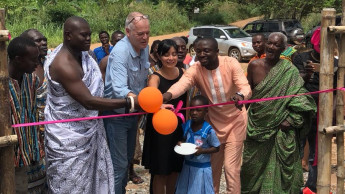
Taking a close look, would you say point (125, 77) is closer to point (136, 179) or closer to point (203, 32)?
point (136, 179)

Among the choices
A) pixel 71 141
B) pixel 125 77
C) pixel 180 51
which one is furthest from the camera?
pixel 180 51

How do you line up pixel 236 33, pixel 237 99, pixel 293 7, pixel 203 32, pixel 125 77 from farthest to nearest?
pixel 293 7
pixel 203 32
pixel 236 33
pixel 237 99
pixel 125 77

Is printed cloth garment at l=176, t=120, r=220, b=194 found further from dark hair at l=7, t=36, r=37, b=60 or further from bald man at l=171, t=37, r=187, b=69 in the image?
dark hair at l=7, t=36, r=37, b=60

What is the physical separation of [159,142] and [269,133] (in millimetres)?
1146

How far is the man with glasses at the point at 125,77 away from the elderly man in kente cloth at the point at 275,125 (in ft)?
4.09

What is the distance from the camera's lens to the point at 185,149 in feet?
13.6

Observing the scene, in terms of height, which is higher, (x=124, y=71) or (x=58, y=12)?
(x=58, y=12)

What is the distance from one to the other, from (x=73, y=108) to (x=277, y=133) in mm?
2183

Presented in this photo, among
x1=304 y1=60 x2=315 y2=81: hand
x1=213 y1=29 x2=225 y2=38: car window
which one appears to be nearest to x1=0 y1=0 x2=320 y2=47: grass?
x1=213 y1=29 x2=225 y2=38: car window

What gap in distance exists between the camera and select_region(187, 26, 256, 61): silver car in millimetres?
18391

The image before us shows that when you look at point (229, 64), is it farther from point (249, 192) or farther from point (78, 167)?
point (78, 167)

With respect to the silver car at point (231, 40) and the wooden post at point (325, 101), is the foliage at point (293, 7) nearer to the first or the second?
the silver car at point (231, 40)

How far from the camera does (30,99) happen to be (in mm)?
3572

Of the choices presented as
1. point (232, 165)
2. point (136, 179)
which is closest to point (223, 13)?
point (136, 179)
